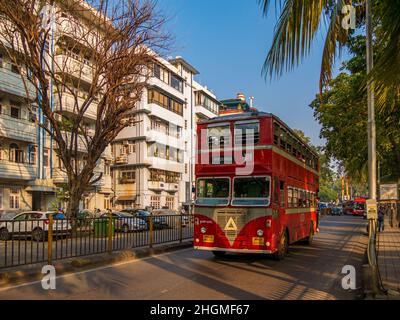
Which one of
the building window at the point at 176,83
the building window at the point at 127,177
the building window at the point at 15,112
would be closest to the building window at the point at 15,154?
the building window at the point at 15,112

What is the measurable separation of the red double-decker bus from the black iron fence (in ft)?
8.68

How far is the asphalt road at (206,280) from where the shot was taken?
25.2 feet

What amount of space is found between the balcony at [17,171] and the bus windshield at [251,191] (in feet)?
69.6

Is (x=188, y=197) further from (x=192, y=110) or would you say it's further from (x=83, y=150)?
(x=83, y=150)

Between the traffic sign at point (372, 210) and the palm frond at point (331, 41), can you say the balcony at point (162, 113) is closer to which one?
the traffic sign at point (372, 210)

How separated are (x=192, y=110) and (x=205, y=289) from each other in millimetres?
50048

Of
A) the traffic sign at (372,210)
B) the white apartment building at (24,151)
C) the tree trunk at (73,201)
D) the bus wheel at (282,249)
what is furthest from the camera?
the white apartment building at (24,151)

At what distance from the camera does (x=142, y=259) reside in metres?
12.7

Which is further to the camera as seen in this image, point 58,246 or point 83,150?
point 83,150

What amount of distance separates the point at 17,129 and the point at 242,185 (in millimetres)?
22409

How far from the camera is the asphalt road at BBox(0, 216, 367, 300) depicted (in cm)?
768

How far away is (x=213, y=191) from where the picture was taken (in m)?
12.2

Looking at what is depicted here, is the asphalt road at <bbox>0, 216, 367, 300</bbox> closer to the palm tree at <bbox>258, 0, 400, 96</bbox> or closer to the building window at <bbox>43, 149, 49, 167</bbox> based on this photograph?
the palm tree at <bbox>258, 0, 400, 96</bbox>
